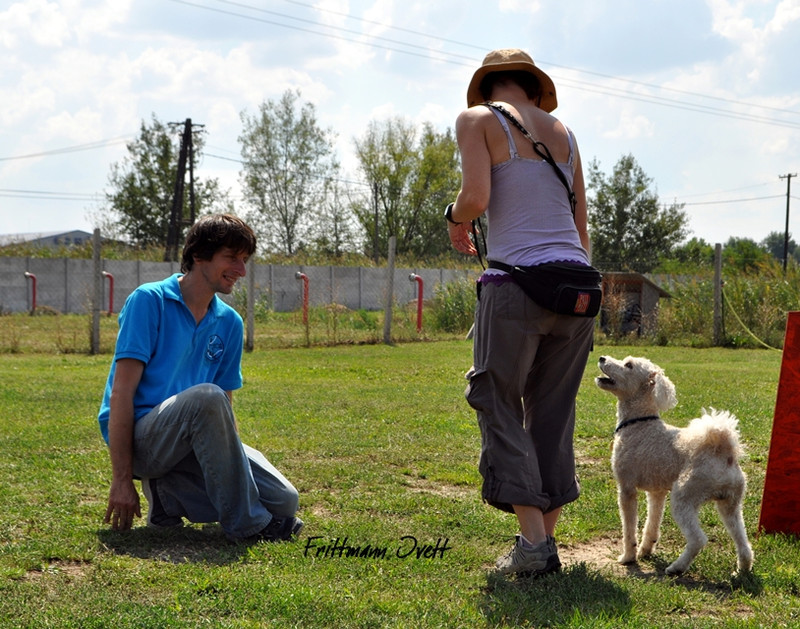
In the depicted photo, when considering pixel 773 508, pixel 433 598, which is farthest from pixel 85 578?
pixel 773 508

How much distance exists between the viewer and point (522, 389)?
11.7 ft

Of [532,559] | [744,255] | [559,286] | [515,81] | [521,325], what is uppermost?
[744,255]

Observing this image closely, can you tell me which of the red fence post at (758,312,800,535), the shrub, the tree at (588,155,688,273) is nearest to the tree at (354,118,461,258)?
the tree at (588,155,688,273)

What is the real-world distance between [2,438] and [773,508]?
543 centimetres

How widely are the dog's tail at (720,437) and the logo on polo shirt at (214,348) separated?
2.33 metres

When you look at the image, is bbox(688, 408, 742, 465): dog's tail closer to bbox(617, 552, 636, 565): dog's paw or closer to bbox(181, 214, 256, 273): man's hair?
bbox(617, 552, 636, 565): dog's paw

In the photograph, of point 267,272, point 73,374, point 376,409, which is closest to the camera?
point 376,409

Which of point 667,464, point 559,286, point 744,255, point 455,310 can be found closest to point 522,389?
point 559,286

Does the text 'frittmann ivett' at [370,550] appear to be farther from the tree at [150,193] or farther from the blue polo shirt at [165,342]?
the tree at [150,193]

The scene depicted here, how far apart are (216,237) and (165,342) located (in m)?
0.56

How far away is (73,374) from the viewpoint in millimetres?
11180

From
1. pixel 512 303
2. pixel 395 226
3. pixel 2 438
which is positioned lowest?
pixel 2 438

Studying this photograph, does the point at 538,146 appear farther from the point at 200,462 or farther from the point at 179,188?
the point at 179,188

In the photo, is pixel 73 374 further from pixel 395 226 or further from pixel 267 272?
pixel 395 226
